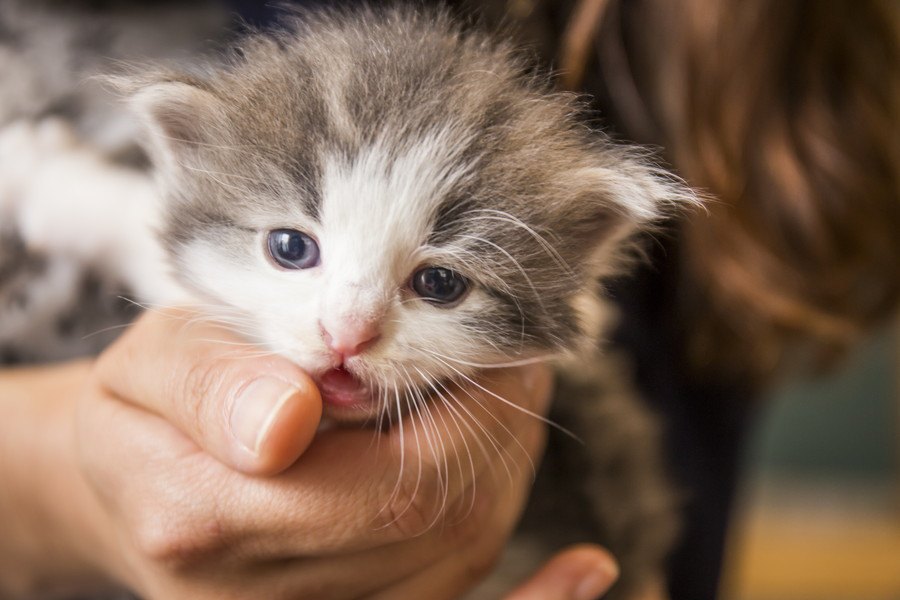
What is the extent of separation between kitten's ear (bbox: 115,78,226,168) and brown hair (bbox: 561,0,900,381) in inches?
32.4

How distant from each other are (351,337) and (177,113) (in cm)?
35

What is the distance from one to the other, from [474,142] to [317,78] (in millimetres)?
178

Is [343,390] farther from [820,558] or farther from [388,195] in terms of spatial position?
[820,558]

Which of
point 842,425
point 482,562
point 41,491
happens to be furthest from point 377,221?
point 842,425

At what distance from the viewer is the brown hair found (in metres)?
1.52

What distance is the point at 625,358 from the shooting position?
167 cm

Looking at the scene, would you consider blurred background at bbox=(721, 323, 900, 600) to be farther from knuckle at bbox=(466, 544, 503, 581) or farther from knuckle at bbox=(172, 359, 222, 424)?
knuckle at bbox=(172, 359, 222, 424)

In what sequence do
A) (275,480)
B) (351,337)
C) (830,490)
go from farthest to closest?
(830,490) → (275,480) → (351,337)

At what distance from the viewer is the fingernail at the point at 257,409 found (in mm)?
816

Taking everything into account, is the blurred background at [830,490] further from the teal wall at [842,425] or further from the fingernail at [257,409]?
the fingernail at [257,409]

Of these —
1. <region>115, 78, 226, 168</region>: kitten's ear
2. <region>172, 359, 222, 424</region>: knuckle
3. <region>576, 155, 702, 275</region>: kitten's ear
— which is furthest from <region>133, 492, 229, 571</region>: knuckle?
<region>576, 155, 702, 275</region>: kitten's ear

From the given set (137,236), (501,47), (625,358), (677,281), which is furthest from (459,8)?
(677,281)

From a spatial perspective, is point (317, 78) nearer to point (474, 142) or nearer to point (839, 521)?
point (474, 142)

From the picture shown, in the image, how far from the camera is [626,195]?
2.96 feet
